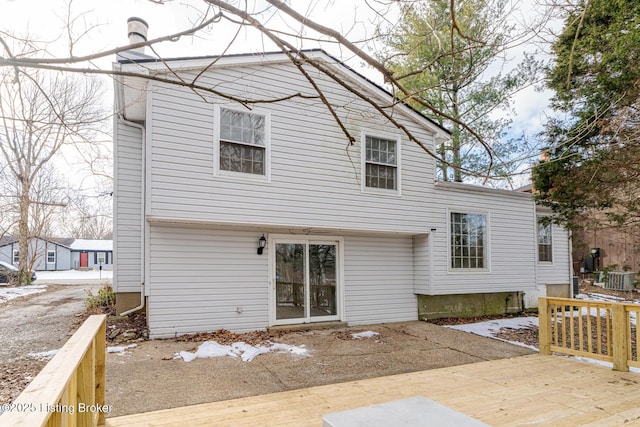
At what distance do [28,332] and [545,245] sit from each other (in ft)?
41.3

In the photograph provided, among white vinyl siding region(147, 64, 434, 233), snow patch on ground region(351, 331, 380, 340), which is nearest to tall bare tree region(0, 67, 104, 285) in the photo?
white vinyl siding region(147, 64, 434, 233)

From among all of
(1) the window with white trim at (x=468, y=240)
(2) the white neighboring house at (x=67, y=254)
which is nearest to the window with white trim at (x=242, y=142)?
(1) the window with white trim at (x=468, y=240)

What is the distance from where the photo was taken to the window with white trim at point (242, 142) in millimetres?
6738

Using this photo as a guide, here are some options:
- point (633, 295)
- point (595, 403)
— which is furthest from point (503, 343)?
point (633, 295)

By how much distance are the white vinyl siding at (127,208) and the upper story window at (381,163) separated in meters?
5.01

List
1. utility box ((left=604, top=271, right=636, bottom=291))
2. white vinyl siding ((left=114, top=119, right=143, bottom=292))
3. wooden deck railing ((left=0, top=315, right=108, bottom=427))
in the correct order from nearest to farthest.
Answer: wooden deck railing ((left=0, top=315, right=108, bottom=427))
white vinyl siding ((left=114, top=119, right=143, bottom=292))
utility box ((left=604, top=271, right=636, bottom=291))

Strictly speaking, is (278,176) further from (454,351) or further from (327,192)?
(454,351)

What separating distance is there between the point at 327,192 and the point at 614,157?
5463mm

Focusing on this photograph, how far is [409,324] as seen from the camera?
816 centimetres

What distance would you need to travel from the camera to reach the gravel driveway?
14.7 feet

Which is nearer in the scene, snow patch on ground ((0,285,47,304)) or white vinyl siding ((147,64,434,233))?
white vinyl siding ((147,64,434,233))

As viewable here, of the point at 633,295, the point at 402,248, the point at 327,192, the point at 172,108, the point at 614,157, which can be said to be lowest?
the point at 633,295

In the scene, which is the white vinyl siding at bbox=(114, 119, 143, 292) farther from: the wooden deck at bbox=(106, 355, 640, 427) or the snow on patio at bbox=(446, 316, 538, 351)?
the snow on patio at bbox=(446, 316, 538, 351)

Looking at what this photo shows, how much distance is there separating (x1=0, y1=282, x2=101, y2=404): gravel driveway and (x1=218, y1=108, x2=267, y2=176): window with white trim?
4.05m
